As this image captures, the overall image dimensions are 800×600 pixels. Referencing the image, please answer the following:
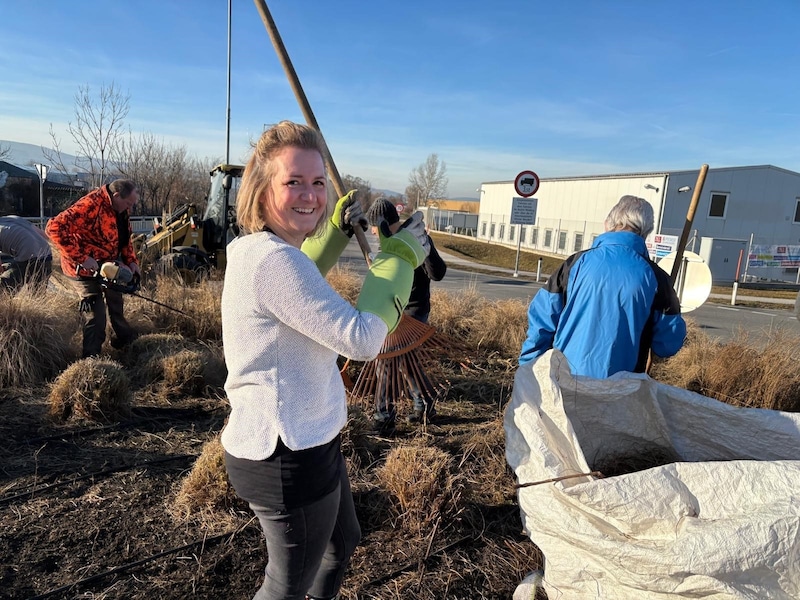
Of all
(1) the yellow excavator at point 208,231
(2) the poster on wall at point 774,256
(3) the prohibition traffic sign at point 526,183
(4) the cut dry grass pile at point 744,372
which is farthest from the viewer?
(2) the poster on wall at point 774,256

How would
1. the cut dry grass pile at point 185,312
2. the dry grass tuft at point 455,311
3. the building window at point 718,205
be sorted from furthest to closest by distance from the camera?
1. the building window at point 718,205
2. the dry grass tuft at point 455,311
3. the cut dry grass pile at point 185,312

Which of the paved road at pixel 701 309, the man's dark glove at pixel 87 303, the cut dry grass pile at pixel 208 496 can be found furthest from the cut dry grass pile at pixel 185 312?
the cut dry grass pile at pixel 208 496

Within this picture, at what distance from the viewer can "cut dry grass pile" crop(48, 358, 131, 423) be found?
3410 millimetres

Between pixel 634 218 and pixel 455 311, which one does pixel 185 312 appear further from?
pixel 634 218

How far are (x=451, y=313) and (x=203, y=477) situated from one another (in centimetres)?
416

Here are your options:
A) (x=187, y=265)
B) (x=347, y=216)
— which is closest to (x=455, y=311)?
(x=187, y=265)

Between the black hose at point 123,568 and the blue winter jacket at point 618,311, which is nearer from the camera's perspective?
the black hose at point 123,568

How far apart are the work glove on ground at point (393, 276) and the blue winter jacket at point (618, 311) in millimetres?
1090

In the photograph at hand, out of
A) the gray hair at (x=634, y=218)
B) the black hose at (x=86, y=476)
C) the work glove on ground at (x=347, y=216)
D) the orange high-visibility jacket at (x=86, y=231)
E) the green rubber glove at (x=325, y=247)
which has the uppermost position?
the gray hair at (x=634, y=218)

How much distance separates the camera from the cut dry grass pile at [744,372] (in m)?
4.15

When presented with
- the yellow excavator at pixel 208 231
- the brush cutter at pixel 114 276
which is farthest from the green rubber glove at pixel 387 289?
the yellow excavator at pixel 208 231

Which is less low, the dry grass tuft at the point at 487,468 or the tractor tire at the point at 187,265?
the tractor tire at the point at 187,265

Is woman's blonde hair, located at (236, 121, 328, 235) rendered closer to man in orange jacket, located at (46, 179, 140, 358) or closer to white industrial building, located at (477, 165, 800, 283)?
man in orange jacket, located at (46, 179, 140, 358)

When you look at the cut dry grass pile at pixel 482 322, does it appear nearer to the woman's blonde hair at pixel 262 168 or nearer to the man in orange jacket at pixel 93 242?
the man in orange jacket at pixel 93 242
